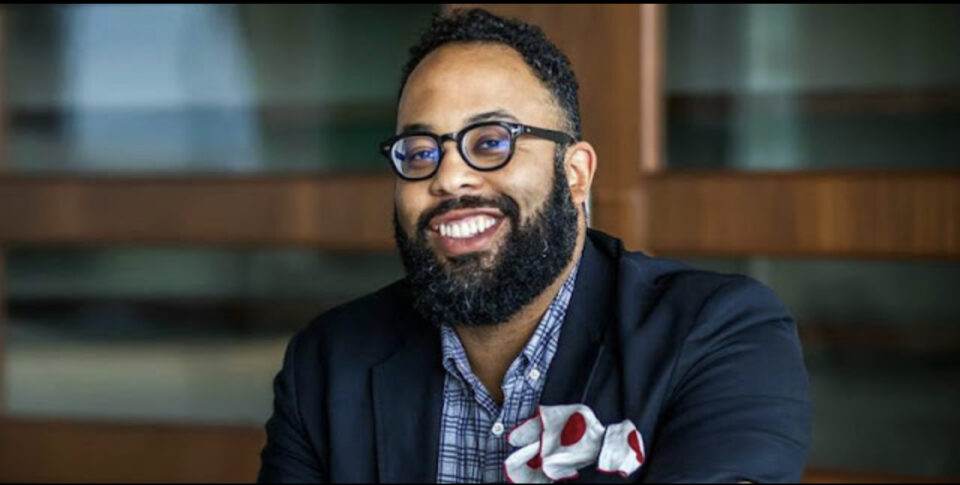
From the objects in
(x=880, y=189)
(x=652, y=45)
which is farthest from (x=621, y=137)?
(x=880, y=189)

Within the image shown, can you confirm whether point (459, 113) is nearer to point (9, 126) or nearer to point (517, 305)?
point (517, 305)

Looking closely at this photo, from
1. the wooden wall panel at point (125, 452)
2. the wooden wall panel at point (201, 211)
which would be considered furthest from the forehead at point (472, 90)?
the wooden wall panel at point (125, 452)

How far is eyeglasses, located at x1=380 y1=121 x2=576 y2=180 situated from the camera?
1724mm

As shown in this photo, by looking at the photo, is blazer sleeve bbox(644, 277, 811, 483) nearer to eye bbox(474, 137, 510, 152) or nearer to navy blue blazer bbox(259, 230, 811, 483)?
navy blue blazer bbox(259, 230, 811, 483)

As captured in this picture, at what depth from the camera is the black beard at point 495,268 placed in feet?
5.75

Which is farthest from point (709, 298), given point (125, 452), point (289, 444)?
point (125, 452)

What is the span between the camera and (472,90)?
5.75ft

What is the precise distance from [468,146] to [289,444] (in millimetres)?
443

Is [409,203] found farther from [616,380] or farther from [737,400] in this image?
[737,400]

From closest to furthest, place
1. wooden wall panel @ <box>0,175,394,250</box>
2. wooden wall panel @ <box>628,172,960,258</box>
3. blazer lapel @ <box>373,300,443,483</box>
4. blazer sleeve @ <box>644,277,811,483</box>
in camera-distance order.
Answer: blazer sleeve @ <box>644,277,811,483</box> < blazer lapel @ <box>373,300,443,483</box> < wooden wall panel @ <box>628,172,960,258</box> < wooden wall panel @ <box>0,175,394,250</box>

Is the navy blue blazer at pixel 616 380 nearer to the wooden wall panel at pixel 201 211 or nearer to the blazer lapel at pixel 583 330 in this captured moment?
the blazer lapel at pixel 583 330

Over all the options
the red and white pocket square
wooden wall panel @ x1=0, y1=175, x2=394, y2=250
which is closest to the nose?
the red and white pocket square

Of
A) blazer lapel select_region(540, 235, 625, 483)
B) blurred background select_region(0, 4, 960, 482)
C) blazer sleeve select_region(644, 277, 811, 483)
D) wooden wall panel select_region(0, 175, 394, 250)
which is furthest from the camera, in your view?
wooden wall panel select_region(0, 175, 394, 250)

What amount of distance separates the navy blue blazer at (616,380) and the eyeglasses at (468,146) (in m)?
0.20
